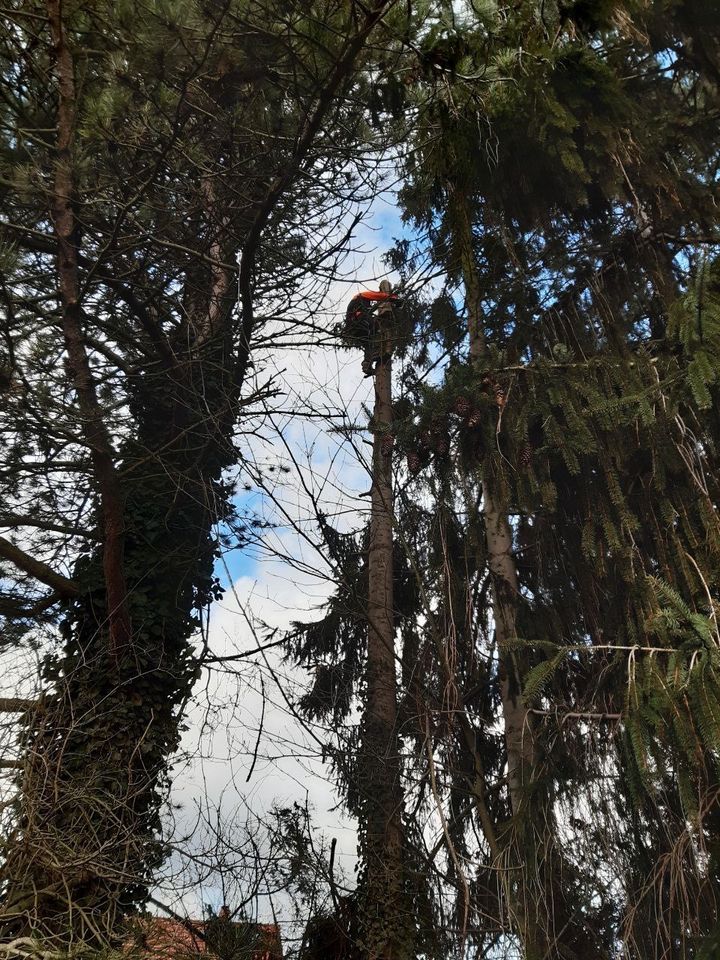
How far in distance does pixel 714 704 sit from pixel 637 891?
2021 mm

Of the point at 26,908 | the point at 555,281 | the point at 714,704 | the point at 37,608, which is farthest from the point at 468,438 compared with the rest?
the point at 26,908

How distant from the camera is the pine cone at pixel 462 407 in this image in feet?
18.2

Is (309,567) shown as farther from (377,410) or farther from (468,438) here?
(377,410)

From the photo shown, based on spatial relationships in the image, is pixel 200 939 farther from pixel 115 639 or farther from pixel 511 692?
pixel 511 692

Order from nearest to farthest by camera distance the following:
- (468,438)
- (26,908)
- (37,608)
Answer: (26,908) → (468,438) → (37,608)

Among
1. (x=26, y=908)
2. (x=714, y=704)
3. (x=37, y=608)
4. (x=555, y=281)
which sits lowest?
(x=26, y=908)

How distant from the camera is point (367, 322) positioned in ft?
22.9

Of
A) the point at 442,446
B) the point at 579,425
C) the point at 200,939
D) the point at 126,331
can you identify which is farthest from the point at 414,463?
the point at 200,939

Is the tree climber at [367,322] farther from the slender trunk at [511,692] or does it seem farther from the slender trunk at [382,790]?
the slender trunk at [511,692]

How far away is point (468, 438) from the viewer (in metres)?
5.65

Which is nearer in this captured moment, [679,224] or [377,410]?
[679,224]

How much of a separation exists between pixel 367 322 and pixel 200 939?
16.1 feet

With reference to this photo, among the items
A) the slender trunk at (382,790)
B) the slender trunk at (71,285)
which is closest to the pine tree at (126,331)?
the slender trunk at (71,285)

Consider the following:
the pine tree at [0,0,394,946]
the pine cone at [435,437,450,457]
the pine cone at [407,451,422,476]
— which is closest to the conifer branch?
the pine tree at [0,0,394,946]
